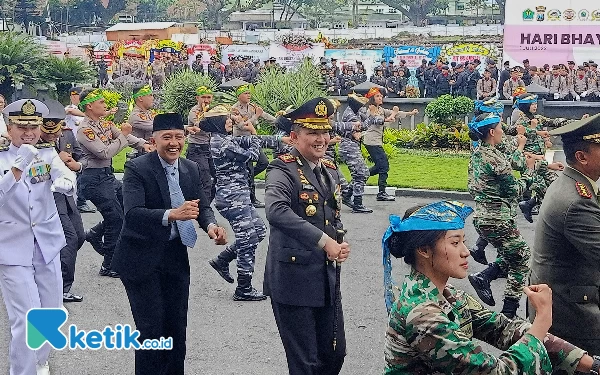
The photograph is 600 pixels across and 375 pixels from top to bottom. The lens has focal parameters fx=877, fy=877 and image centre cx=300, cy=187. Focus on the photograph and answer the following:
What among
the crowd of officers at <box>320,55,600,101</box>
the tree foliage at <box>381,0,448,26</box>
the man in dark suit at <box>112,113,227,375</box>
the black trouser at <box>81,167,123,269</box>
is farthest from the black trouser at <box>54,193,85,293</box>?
the tree foliage at <box>381,0,448,26</box>

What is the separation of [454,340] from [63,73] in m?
17.8

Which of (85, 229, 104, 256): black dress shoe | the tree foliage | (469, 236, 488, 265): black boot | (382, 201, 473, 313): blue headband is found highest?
the tree foliage

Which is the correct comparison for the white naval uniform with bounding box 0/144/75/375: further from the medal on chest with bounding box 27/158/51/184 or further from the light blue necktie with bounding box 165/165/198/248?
the light blue necktie with bounding box 165/165/198/248

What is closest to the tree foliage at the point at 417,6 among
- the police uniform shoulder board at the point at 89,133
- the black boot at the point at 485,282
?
the police uniform shoulder board at the point at 89,133

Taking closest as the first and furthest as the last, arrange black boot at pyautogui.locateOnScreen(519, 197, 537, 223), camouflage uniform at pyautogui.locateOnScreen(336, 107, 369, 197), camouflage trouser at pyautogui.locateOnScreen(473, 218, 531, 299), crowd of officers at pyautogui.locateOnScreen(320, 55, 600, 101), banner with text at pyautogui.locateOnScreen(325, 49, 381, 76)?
camouflage trouser at pyautogui.locateOnScreen(473, 218, 531, 299) → black boot at pyautogui.locateOnScreen(519, 197, 537, 223) → camouflage uniform at pyautogui.locateOnScreen(336, 107, 369, 197) → crowd of officers at pyautogui.locateOnScreen(320, 55, 600, 101) → banner with text at pyautogui.locateOnScreen(325, 49, 381, 76)

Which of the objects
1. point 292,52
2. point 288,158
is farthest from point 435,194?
point 292,52

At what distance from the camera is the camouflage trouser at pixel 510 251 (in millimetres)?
7586

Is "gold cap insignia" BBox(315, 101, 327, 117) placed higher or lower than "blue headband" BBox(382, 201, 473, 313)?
higher

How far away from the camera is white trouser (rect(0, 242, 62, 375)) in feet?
18.7

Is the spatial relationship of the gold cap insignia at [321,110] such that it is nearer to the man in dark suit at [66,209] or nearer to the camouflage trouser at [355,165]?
the man in dark suit at [66,209]

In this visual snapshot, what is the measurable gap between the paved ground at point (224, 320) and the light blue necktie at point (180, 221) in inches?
51.9

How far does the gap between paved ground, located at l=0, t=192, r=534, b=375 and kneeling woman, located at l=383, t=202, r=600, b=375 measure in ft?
8.86

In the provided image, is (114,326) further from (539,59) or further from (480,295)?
(539,59)

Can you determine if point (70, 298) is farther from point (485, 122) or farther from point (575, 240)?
point (575, 240)
